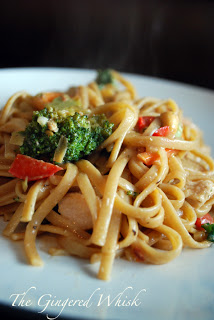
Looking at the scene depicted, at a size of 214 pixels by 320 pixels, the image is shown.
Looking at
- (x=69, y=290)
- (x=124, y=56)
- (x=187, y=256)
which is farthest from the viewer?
(x=124, y=56)

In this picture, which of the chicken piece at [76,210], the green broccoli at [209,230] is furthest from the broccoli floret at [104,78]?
the green broccoli at [209,230]

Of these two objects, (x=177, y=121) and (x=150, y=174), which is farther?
(x=177, y=121)

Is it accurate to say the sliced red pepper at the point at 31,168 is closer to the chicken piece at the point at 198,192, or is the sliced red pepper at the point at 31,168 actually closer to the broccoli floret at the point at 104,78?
the chicken piece at the point at 198,192

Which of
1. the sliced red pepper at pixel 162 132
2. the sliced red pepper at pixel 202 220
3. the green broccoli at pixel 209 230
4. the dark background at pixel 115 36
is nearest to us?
the green broccoli at pixel 209 230

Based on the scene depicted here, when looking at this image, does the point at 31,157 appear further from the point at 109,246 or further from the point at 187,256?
the point at 187,256

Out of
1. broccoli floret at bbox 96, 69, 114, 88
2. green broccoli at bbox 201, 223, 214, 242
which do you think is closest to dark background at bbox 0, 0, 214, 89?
broccoli floret at bbox 96, 69, 114, 88

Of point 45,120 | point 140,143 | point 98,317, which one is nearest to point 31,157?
point 45,120
